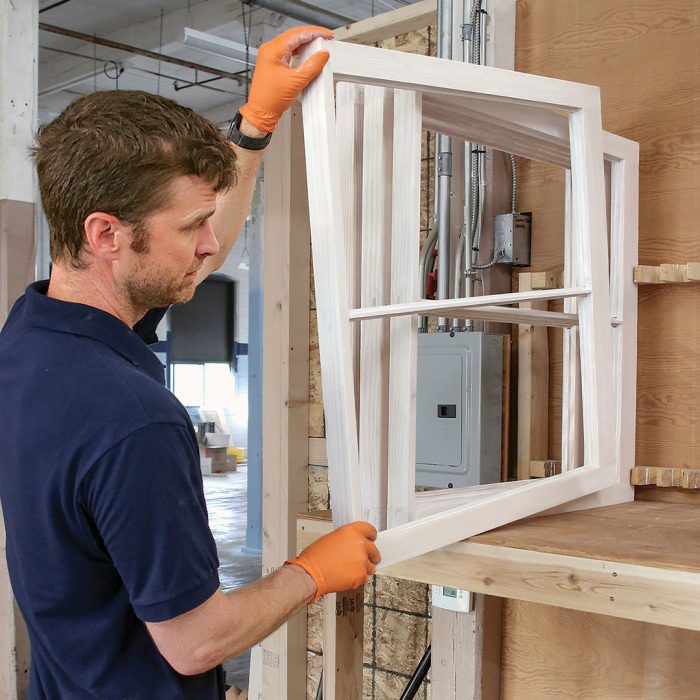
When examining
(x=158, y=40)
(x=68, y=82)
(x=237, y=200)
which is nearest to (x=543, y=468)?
(x=237, y=200)

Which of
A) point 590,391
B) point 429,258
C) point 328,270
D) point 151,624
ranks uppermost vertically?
point 429,258

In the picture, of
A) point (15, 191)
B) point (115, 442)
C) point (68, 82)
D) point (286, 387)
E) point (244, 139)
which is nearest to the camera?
point (115, 442)

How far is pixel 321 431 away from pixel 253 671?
103 cm

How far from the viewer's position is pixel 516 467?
226 centimetres

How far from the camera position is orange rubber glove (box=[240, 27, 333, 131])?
55.8 inches

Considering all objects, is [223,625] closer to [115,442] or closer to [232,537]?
[115,442]

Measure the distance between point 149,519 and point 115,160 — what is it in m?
0.50

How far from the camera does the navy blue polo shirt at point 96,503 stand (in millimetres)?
1152

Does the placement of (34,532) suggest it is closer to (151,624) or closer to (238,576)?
(151,624)

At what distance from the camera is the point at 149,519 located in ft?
3.77

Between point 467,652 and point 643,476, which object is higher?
point 643,476

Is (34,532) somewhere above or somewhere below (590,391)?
below

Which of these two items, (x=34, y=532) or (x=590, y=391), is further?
(x=590, y=391)

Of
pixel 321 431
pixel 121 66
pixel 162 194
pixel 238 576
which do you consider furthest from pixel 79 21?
pixel 162 194
